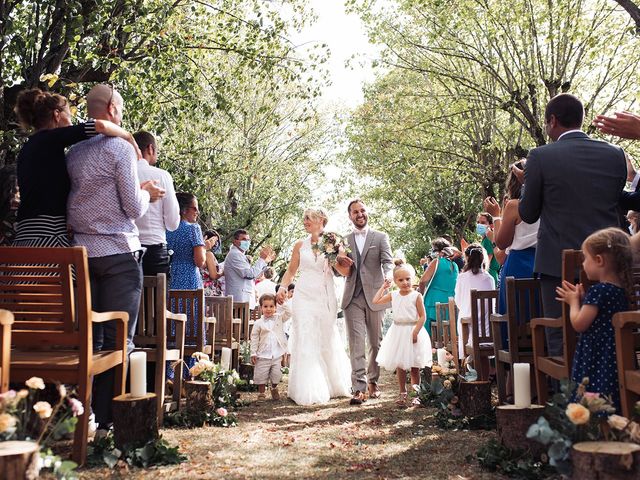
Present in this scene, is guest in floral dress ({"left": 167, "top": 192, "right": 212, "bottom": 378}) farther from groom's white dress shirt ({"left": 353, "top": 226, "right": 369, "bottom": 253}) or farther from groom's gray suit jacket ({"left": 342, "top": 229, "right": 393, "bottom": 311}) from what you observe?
groom's white dress shirt ({"left": 353, "top": 226, "right": 369, "bottom": 253})

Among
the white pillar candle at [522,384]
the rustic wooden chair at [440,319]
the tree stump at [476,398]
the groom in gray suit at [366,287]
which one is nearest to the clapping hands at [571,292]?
the white pillar candle at [522,384]

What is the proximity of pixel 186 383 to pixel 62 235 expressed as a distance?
7.58ft

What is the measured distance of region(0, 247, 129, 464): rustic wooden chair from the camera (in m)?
4.89

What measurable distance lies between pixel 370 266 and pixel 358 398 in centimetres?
166

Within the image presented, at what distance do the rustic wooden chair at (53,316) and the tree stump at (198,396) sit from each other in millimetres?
2230

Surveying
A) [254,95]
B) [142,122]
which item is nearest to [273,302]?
[142,122]

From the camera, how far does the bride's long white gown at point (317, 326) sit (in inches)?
401

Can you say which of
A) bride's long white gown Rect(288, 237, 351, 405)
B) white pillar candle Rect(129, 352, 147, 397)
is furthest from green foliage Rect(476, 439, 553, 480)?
bride's long white gown Rect(288, 237, 351, 405)

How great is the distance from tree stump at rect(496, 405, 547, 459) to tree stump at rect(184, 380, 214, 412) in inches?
126

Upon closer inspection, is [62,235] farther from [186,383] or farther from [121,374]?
[186,383]

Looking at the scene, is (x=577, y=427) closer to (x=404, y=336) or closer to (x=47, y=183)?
(x=47, y=183)

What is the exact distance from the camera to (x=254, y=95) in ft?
103

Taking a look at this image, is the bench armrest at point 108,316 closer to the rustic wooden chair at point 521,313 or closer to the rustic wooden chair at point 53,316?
the rustic wooden chair at point 53,316

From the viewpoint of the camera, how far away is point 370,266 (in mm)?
10180
